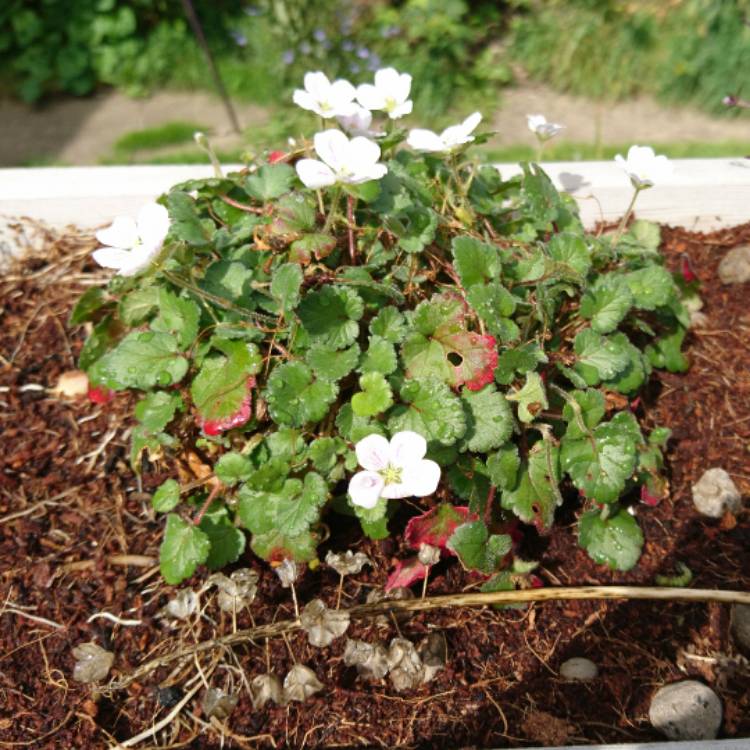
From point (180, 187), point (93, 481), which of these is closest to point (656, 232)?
point (180, 187)

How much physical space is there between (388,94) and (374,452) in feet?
2.60

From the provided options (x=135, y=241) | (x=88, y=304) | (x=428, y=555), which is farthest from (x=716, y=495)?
(x=88, y=304)

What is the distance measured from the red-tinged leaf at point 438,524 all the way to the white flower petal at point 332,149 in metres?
0.60

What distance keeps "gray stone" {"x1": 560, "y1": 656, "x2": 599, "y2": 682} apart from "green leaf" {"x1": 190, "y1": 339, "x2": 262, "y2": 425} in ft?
2.33

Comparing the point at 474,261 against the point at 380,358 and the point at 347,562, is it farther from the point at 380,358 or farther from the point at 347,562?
the point at 347,562

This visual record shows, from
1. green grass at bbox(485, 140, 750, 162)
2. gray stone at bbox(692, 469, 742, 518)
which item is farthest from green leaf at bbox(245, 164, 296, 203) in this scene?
green grass at bbox(485, 140, 750, 162)

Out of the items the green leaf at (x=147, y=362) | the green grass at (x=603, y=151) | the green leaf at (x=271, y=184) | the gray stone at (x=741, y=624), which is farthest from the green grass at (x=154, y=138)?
the gray stone at (x=741, y=624)

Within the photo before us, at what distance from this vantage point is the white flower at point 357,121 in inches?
61.2

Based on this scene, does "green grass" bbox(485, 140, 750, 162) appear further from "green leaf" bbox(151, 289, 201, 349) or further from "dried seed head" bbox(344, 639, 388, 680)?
"dried seed head" bbox(344, 639, 388, 680)

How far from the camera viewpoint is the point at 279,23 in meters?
3.47

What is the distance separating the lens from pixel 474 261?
4.67ft

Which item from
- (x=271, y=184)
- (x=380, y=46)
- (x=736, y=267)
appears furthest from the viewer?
(x=380, y=46)

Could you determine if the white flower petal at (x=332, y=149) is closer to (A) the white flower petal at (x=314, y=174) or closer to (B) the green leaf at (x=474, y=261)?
(A) the white flower petal at (x=314, y=174)

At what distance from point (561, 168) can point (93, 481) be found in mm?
1339
